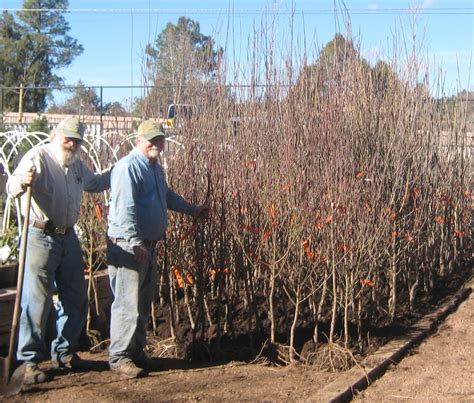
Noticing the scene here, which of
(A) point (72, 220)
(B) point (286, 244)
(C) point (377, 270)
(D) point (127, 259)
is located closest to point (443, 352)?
(C) point (377, 270)

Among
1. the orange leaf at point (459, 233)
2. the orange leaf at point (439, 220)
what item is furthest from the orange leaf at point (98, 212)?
the orange leaf at point (459, 233)

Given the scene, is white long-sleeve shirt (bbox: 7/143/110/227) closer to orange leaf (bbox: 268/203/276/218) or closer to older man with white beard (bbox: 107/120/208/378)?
older man with white beard (bbox: 107/120/208/378)

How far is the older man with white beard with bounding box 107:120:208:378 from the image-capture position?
497cm

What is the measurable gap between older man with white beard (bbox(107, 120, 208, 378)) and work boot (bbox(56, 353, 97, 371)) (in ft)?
0.80

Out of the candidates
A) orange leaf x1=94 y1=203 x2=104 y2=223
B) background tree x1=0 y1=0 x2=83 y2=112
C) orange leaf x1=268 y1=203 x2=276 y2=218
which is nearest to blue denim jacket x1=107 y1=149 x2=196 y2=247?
orange leaf x1=268 y1=203 x2=276 y2=218

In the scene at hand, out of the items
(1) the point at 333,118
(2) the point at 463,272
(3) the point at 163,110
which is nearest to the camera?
(1) the point at 333,118

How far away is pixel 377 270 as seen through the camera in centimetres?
677

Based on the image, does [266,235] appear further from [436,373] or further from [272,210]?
[436,373]

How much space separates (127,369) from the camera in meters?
5.12

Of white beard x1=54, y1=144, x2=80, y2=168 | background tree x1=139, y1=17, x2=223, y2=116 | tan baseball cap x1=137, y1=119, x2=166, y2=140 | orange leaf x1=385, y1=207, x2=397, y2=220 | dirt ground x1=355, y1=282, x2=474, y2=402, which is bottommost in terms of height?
dirt ground x1=355, y1=282, x2=474, y2=402

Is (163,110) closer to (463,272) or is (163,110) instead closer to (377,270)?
(377,270)

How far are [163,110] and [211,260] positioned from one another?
5.98 ft

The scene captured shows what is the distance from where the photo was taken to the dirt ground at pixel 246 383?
15.8 feet

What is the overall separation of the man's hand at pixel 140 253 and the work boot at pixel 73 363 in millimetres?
888
